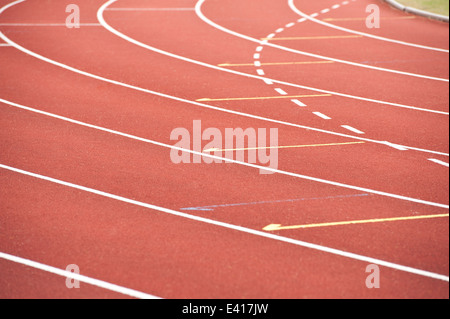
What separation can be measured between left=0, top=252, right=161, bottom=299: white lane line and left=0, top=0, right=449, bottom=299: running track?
0.01 meters

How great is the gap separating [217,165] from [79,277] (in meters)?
2.66

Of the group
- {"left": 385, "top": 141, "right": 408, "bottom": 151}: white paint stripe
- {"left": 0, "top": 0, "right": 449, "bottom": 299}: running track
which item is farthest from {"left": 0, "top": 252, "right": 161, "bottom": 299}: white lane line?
{"left": 385, "top": 141, "right": 408, "bottom": 151}: white paint stripe

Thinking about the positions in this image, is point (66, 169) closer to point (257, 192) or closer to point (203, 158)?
point (203, 158)

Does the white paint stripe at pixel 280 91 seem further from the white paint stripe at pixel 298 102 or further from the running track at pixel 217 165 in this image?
the white paint stripe at pixel 298 102

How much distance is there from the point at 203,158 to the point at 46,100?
305cm

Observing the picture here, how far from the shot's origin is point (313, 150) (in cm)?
807

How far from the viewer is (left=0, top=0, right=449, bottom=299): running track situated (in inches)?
220

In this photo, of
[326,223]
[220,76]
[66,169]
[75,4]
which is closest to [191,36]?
[220,76]

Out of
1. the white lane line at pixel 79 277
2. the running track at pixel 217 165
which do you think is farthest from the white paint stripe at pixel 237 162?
the white lane line at pixel 79 277

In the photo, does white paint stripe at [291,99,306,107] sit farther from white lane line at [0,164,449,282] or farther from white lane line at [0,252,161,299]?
white lane line at [0,252,161,299]

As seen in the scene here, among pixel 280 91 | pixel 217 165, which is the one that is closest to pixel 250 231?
pixel 217 165

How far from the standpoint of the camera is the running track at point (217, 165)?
558cm

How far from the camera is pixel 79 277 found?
17.9 ft

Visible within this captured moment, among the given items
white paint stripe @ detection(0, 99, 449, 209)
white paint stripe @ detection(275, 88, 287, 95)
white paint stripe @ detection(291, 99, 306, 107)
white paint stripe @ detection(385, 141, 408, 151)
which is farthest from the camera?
white paint stripe @ detection(275, 88, 287, 95)
